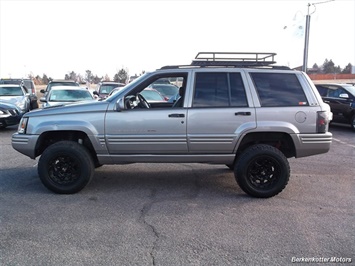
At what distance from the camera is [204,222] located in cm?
394

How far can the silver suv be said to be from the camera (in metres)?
4.72

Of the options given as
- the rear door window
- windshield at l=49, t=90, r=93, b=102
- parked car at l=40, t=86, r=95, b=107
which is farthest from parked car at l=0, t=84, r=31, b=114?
the rear door window

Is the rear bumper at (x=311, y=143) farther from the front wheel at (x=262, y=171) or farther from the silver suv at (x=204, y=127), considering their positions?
the front wheel at (x=262, y=171)

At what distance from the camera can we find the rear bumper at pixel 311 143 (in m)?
4.76

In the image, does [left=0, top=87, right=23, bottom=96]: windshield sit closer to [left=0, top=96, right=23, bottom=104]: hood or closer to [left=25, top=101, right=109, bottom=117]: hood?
[left=0, top=96, right=23, bottom=104]: hood

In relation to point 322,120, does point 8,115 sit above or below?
below

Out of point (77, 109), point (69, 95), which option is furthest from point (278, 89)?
point (69, 95)

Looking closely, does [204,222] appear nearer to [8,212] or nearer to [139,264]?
[139,264]

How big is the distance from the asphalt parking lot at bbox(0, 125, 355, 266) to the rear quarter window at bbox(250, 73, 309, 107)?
55.8 inches

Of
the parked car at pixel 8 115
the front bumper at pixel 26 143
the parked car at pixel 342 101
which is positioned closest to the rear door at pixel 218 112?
the front bumper at pixel 26 143

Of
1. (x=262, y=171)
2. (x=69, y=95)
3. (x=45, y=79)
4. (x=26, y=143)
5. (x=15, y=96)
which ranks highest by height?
(x=45, y=79)

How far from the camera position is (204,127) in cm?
473

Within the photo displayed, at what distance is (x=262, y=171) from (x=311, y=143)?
0.82 meters

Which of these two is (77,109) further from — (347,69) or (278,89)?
(347,69)
